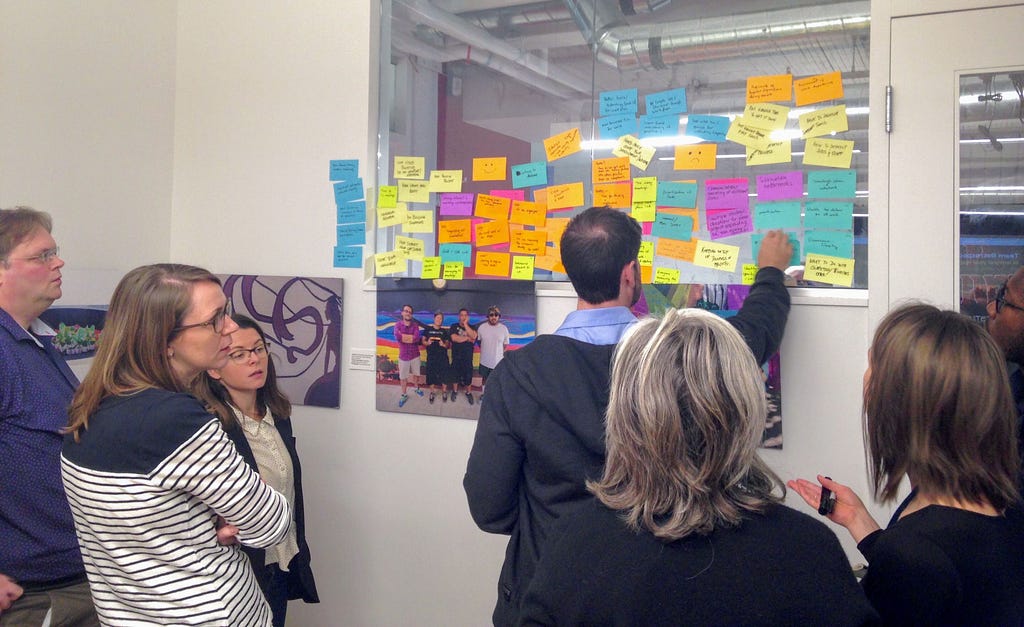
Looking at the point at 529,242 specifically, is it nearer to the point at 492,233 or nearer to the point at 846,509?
the point at 492,233

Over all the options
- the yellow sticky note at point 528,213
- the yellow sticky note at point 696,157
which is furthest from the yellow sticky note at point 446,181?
the yellow sticky note at point 696,157

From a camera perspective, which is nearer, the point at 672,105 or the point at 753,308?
the point at 753,308

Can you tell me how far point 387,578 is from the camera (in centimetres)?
309

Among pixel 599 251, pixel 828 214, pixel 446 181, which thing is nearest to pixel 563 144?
pixel 446 181

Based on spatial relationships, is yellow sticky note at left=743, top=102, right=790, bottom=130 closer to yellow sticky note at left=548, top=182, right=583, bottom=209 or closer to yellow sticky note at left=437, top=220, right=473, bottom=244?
yellow sticky note at left=548, top=182, right=583, bottom=209

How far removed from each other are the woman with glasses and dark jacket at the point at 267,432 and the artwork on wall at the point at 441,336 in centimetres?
53

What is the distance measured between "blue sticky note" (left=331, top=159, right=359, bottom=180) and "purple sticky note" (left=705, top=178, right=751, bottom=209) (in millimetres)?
1363

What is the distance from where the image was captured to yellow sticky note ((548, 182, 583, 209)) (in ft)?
9.13

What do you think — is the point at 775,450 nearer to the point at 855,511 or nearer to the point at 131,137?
the point at 855,511

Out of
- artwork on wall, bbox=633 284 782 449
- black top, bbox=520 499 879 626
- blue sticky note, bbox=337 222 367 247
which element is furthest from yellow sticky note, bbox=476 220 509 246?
black top, bbox=520 499 879 626

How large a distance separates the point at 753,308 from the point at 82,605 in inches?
79.1

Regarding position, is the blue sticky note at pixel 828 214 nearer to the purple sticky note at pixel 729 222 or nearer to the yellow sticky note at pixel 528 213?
the purple sticky note at pixel 729 222

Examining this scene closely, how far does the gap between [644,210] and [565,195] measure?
0.30 meters

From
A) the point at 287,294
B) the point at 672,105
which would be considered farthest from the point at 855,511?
the point at 287,294
